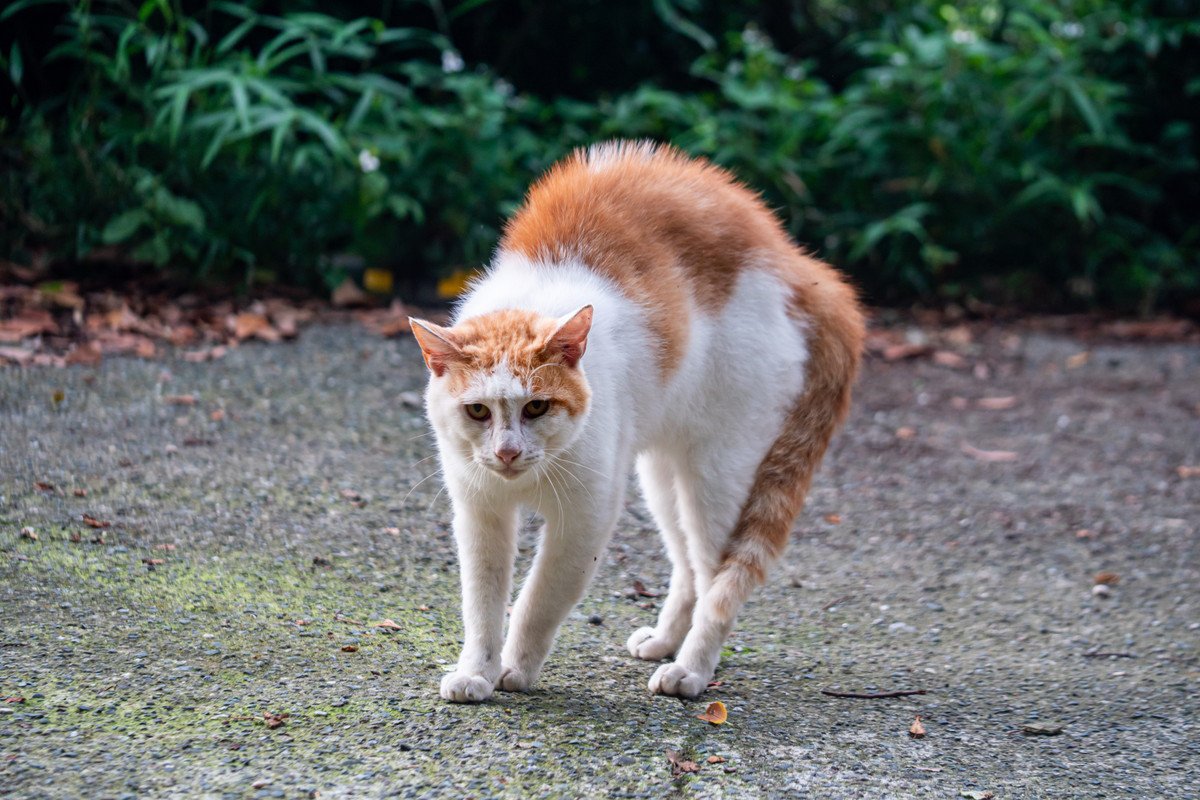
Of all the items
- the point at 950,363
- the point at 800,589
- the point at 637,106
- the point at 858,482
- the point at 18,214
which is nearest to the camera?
the point at 800,589

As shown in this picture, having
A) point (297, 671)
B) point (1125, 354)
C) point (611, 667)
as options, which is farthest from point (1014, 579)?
point (1125, 354)

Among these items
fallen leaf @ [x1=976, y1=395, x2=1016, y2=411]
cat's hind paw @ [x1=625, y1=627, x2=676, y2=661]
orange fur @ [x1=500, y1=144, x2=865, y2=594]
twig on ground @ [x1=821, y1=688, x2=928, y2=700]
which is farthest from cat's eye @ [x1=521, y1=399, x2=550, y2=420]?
fallen leaf @ [x1=976, y1=395, x2=1016, y2=411]

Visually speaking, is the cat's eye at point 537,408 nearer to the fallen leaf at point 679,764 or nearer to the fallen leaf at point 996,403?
the fallen leaf at point 679,764

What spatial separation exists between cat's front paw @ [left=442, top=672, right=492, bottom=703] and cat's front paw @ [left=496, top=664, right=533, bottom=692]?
0.09 m

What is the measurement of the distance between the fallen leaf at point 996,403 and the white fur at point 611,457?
121 inches

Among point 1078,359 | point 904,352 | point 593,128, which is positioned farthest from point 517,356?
point 593,128

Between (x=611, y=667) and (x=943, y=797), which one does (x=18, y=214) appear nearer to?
(x=611, y=667)

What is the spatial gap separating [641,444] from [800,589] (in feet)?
3.58

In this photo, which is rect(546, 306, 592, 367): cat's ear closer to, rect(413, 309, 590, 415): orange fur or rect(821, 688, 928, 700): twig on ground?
rect(413, 309, 590, 415): orange fur

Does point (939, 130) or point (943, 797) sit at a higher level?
point (939, 130)

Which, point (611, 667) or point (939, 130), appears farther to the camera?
point (939, 130)

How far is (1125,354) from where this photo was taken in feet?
22.3

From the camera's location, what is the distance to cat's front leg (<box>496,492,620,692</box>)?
276 centimetres

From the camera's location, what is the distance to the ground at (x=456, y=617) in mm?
2441
